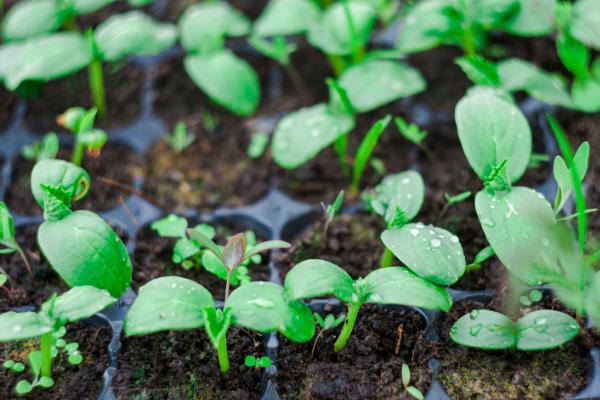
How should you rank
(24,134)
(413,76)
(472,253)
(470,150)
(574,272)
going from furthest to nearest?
1. (24,134)
2. (413,76)
3. (472,253)
4. (470,150)
5. (574,272)

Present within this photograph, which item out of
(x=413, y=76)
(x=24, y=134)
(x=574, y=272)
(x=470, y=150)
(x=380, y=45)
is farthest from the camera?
(x=380, y=45)

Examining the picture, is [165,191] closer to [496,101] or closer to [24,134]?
[24,134]

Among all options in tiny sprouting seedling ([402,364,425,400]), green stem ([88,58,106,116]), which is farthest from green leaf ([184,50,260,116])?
tiny sprouting seedling ([402,364,425,400])

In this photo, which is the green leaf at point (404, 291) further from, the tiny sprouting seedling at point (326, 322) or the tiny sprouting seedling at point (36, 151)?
the tiny sprouting seedling at point (36, 151)

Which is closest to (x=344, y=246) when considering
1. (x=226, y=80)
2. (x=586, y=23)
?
(x=226, y=80)

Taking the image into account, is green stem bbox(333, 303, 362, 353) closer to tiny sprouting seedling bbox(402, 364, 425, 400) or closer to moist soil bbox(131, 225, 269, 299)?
tiny sprouting seedling bbox(402, 364, 425, 400)

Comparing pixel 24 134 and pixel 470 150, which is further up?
pixel 470 150

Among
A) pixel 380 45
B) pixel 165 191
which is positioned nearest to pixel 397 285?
pixel 165 191

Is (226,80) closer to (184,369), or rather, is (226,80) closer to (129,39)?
(129,39)
